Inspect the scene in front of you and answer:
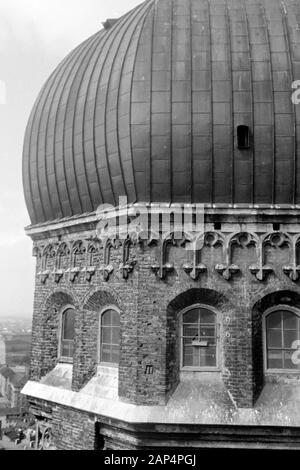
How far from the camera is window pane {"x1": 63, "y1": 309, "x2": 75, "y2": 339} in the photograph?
1333 centimetres

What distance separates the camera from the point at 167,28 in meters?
12.2

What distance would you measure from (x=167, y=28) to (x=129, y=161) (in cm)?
323

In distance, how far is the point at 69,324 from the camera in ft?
44.2

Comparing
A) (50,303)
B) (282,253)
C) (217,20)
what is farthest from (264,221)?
(50,303)

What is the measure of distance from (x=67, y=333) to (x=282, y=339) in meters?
5.19

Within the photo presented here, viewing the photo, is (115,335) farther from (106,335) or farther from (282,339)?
(282,339)

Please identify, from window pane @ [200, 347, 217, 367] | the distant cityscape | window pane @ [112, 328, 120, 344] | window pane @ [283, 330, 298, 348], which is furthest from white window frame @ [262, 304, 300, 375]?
the distant cityscape

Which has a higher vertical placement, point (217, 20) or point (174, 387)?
point (217, 20)

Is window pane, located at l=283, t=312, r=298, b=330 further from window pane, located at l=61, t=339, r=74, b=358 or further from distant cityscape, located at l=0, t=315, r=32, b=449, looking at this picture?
distant cityscape, located at l=0, t=315, r=32, b=449

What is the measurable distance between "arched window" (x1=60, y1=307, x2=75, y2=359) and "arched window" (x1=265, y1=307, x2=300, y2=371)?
468cm

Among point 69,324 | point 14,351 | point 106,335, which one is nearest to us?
point 106,335

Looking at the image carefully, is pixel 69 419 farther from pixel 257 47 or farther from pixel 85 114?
pixel 257 47

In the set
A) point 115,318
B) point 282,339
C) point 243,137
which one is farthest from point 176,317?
point 243,137

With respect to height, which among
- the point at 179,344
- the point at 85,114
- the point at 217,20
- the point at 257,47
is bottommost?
the point at 179,344
